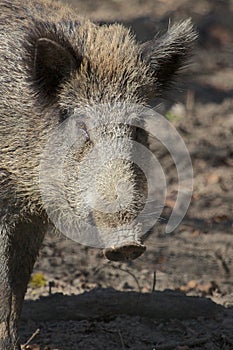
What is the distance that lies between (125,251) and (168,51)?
4.39 feet

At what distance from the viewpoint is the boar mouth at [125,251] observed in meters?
4.07

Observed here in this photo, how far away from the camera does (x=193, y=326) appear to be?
19.4 ft

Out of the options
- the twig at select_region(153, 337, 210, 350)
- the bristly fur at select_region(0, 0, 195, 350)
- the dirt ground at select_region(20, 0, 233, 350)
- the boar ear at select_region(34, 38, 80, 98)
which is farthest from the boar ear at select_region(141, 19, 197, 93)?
the twig at select_region(153, 337, 210, 350)

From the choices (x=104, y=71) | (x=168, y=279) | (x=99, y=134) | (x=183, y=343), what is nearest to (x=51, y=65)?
(x=104, y=71)

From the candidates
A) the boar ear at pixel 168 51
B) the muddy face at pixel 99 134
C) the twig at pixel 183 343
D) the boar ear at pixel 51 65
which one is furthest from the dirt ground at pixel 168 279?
the boar ear at pixel 51 65

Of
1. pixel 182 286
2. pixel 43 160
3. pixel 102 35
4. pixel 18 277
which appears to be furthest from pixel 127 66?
pixel 182 286

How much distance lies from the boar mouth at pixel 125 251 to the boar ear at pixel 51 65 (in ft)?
3.27

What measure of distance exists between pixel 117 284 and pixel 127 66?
2311 mm

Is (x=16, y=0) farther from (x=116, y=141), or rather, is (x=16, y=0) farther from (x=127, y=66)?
(x=116, y=141)

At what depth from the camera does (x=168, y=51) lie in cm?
491

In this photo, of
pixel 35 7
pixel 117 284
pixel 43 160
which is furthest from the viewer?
pixel 117 284

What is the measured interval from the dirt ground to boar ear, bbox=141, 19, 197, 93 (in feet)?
0.61

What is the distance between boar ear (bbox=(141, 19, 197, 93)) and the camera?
4883 mm

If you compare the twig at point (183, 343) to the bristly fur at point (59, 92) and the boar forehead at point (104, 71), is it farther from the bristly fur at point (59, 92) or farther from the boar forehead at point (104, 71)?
the boar forehead at point (104, 71)
